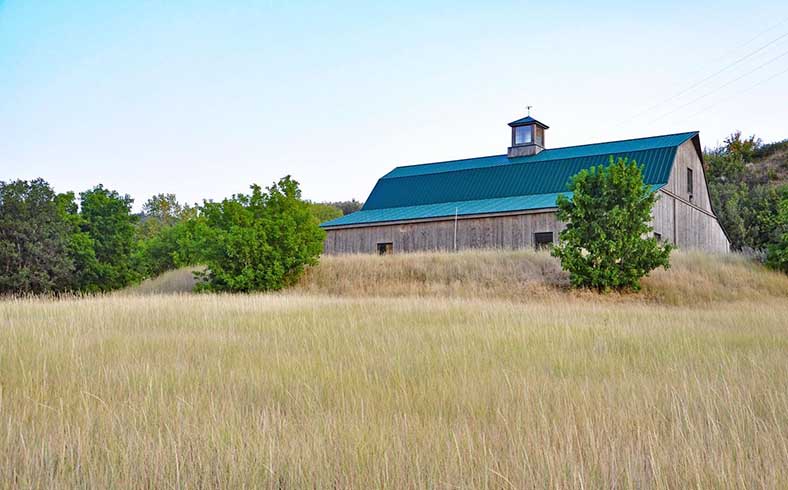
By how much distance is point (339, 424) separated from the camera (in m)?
4.03

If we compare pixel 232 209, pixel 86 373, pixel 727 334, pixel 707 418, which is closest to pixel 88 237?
pixel 232 209

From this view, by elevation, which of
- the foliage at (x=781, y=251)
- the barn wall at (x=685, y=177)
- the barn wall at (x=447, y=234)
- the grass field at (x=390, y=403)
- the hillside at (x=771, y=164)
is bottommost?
the grass field at (x=390, y=403)

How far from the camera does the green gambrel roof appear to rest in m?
29.8

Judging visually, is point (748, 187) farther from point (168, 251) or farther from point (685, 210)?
point (168, 251)

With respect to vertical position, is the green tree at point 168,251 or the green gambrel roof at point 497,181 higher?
the green gambrel roof at point 497,181

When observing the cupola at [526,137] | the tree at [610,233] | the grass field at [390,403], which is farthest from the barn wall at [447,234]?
the grass field at [390,403]

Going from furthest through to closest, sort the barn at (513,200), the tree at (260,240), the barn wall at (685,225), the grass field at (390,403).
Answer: the barn at (513,200) < the barn wall at (685,225) < the tree at (260,240) < the grass field at (390,403)

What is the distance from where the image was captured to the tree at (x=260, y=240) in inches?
892

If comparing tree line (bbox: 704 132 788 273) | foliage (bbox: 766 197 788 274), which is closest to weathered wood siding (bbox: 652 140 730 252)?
tree line (bbox: 704 132 788 273)

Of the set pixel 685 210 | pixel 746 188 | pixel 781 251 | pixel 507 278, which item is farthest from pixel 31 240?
pixel 746 188

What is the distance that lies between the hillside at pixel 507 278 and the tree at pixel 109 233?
8.36m

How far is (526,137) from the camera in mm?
35938

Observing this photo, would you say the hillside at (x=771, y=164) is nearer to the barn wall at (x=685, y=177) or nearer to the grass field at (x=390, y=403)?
the barn wall at (x=685, y=177)

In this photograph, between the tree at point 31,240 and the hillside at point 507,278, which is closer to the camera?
the hillside at point 507,278
